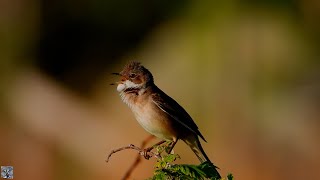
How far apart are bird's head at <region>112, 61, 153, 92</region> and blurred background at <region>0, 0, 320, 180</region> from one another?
203 centimetres

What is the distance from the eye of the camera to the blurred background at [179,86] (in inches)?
207

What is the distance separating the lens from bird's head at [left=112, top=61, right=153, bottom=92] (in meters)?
2.84

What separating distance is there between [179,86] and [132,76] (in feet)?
8.44

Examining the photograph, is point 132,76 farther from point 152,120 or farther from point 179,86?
point 179,86

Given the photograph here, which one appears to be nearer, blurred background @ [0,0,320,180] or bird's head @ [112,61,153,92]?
bird's head @ [112,61,153,92]

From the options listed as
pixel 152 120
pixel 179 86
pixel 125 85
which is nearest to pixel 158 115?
pixel 152 120

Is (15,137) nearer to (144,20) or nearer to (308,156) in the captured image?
(144,20)

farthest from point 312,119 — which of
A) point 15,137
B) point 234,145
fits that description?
point 15,137

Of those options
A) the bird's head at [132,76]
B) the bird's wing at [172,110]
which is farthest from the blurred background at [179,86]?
A: the bird's head at [132,76]

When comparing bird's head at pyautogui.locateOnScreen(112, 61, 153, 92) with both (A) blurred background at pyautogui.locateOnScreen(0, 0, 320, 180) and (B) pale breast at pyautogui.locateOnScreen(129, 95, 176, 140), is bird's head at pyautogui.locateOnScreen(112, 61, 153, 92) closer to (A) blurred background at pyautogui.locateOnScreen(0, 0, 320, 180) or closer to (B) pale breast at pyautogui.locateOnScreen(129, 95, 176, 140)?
(B) pale breast at pyautogui.locateOnScreen(129, 95, 176, 140)

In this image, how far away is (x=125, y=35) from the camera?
6.05 m

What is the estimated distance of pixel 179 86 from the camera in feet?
17.7

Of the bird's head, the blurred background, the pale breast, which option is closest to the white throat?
the bird's head

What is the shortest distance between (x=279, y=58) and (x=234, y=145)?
0.80 m
